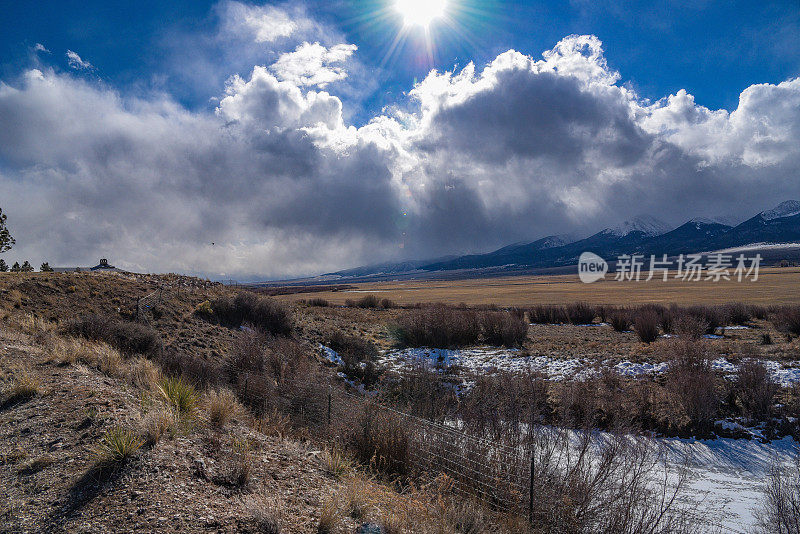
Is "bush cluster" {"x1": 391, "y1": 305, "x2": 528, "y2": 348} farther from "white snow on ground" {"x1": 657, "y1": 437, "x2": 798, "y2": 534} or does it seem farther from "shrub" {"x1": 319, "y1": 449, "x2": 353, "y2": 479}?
"shrub" {"x1": 319, "y1": 449, "x2": 353, "y2": 479}

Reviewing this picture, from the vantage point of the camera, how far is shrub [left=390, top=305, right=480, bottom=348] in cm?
2770

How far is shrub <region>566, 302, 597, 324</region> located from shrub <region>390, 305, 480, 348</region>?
15.4 metres

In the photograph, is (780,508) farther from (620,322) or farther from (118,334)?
(620,322)

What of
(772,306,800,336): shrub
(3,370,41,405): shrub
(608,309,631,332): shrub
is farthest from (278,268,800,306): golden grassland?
(3,370,41,405): shrub

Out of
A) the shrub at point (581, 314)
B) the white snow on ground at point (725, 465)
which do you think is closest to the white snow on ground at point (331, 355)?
the white snow on ground at point (725, 465)

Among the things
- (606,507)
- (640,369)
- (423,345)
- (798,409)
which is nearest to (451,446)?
(606,507)

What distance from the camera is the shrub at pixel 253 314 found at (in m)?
24.1

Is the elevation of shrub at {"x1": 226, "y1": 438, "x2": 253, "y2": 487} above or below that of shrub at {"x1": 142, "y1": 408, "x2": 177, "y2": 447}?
below

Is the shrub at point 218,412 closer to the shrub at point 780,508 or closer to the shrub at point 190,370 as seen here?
the shrub at point 190,370

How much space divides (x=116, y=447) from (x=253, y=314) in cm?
2088

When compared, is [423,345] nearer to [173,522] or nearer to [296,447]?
[296,447]

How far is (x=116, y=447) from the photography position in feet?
15.9

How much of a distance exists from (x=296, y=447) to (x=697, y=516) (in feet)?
28.5

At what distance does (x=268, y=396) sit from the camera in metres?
10.6
